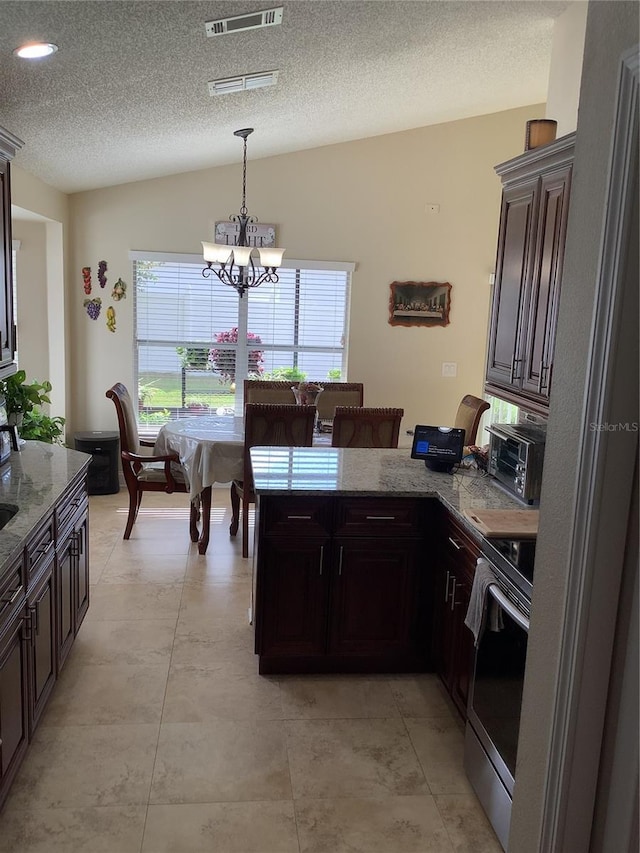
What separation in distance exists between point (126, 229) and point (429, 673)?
4.67 m

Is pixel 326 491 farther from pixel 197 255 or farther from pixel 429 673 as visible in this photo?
pixel 197 255

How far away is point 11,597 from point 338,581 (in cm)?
141

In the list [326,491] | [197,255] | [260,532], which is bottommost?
[260,532]

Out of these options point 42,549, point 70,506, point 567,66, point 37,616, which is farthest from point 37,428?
point 567,66

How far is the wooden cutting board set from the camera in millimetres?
2483

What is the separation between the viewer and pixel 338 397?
587cm

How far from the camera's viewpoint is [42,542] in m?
2.56

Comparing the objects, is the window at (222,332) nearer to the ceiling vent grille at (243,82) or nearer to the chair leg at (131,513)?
the chair leg at (131,513)

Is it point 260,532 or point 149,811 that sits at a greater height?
point 260,532

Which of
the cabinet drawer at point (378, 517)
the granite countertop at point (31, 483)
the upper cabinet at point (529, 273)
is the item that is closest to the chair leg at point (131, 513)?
the granite countertop at point (31, 483)

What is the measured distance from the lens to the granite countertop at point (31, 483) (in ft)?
7.59

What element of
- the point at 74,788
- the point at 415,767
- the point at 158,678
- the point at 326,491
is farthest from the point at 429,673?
the point at 74,788

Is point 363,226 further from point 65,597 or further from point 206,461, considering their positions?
point 65,597

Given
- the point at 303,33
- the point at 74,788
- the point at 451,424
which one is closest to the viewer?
the point at 74,788
